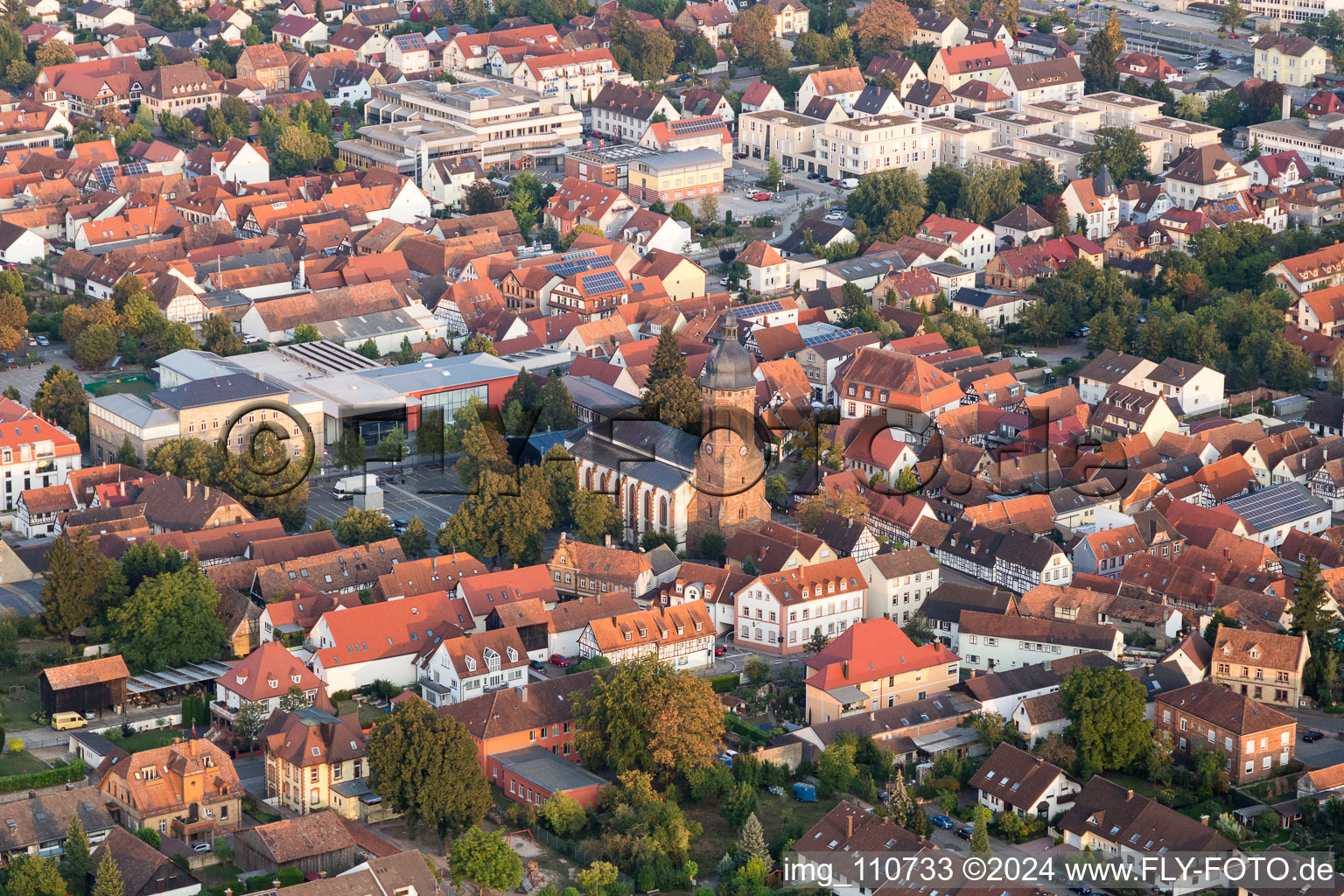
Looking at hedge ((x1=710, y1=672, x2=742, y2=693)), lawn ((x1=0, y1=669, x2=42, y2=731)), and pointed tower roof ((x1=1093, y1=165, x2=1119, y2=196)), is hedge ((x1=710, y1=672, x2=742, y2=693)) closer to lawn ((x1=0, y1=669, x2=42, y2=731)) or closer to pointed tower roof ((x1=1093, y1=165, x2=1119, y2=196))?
lawn ((x1=0, y1=669, x2=42, y2=731))

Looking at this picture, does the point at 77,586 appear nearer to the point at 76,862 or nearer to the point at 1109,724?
the point at 76,862

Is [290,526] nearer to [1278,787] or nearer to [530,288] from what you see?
[530,288]

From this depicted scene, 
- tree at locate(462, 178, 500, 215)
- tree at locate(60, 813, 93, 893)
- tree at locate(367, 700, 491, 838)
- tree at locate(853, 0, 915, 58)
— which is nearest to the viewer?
A: tree at locate(60, 813, 93, 893)

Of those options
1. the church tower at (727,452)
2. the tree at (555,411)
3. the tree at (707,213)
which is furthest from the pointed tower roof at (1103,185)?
the church tower at (727,452)

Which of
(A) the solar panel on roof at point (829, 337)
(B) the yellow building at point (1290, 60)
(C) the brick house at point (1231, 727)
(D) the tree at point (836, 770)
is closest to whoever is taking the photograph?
(D) the tree at point (836, 770)

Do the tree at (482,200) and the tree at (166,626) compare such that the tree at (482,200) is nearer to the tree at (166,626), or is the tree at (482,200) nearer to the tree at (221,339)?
the tree at (221,339)

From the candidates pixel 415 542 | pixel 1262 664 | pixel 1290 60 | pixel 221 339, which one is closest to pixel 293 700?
pixel 415 542

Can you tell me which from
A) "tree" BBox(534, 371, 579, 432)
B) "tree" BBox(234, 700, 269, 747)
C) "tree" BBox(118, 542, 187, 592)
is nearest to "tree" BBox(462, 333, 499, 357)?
"tree" BBox(534, 371, 579, 432)

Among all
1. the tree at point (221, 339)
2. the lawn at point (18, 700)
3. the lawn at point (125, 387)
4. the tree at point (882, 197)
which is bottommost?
the lawn at point (18, 700)
